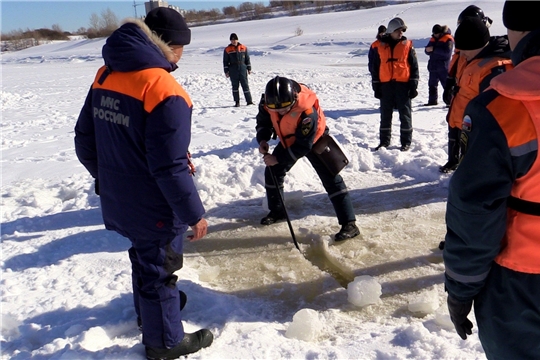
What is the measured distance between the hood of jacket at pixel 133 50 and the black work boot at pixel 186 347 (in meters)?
1.53

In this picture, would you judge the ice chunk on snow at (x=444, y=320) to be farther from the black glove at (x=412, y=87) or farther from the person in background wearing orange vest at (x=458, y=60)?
the black glove at (x=412, y=87)

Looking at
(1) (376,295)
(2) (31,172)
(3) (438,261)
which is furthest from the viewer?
(2) (31,172)

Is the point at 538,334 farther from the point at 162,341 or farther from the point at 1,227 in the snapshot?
the point at 1,227

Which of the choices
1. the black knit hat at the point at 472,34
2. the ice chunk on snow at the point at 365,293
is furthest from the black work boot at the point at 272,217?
the black knit hat at the point at 472,34

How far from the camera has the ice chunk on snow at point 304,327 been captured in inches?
115

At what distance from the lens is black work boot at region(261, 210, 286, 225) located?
4750mm

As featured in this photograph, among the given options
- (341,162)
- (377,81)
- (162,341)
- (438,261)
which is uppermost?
(377,81)

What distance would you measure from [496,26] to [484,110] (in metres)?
26.4

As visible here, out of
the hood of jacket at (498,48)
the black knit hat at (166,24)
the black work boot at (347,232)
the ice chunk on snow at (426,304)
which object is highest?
the black knit hat at (166,24)

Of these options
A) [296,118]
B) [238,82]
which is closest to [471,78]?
[296,118]

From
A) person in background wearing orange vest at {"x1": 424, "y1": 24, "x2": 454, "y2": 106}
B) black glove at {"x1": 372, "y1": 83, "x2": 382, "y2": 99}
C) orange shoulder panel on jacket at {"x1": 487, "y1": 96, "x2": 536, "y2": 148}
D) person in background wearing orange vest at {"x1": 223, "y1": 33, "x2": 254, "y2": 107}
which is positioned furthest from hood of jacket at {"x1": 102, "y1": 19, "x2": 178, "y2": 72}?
person in background wearing orange vest at {"x1": 223, "y1": 33, "x2": 254, "y2": 107}

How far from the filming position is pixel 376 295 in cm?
331

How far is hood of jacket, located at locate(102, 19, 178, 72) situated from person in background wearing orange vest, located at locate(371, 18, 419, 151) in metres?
4.71

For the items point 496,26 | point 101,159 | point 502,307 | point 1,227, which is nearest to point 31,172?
point 1,227
